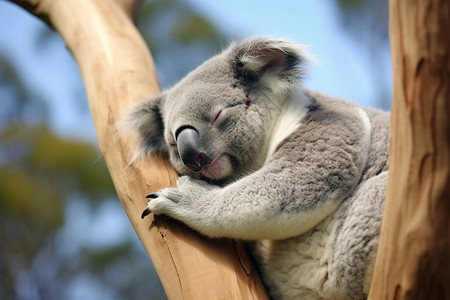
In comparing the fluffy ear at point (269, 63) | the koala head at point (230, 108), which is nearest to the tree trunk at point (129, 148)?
the koala head at point (230, 108)

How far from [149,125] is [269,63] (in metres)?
0.79

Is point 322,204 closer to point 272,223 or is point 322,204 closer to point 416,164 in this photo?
point 272,223

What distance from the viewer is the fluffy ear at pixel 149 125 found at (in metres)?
2.62

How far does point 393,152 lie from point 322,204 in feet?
2.34

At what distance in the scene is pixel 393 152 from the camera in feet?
4.36

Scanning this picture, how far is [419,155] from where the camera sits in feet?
4.12

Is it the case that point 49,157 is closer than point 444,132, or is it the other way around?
point 444,132

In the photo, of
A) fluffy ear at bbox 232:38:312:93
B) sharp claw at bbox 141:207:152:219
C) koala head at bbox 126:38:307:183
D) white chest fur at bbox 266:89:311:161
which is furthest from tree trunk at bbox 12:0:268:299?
fluffy ear at bbox 232:38:312:93

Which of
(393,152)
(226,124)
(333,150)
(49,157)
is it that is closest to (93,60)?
(226,124)

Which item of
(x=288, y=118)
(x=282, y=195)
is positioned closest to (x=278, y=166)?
(x=282, y=195)

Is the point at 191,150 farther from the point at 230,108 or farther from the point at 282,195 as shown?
the point at 282,195

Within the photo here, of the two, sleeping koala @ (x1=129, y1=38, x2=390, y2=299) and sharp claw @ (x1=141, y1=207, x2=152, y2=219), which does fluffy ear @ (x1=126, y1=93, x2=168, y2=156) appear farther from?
sharp claw @ (x1=141, y1=207, x2=152, y2=219)

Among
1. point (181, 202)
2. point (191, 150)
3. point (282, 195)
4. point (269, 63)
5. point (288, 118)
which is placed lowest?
point (181, 202)

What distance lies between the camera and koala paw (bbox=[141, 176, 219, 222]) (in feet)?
6.62
